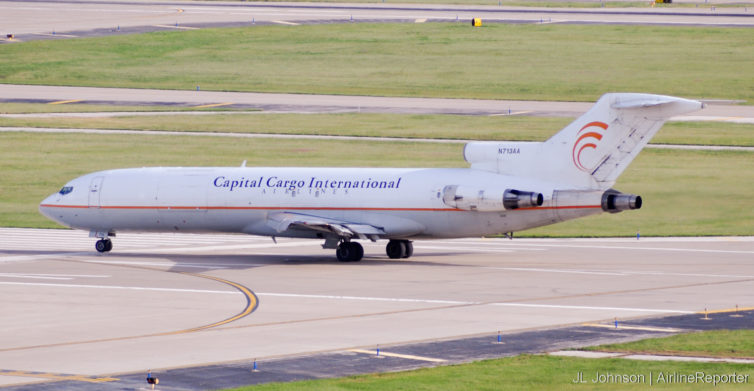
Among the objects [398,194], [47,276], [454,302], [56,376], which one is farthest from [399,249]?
[56,376]

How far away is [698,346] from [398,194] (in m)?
19.4

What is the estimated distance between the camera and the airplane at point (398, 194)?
1652 inches

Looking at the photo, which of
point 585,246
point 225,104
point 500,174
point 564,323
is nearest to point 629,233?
point 585,246

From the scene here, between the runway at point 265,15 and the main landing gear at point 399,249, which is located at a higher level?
the runway at point 265,15

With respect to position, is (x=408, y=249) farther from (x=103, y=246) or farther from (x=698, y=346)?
(x=698, y=346)

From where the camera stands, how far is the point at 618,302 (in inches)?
1345

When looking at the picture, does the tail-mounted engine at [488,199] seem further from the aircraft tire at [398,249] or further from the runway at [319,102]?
the runway at [319,102]

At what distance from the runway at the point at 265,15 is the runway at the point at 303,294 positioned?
7140cm

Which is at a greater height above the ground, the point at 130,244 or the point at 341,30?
the point at 341,30

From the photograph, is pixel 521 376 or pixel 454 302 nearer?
pixel 521 376

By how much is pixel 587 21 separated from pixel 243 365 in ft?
330

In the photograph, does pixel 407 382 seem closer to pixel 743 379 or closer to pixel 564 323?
pixel 743 379

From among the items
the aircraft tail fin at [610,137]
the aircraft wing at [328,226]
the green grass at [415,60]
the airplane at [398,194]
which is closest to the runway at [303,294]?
the aircraft wing at [328,226]

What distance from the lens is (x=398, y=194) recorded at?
44.8 meters
